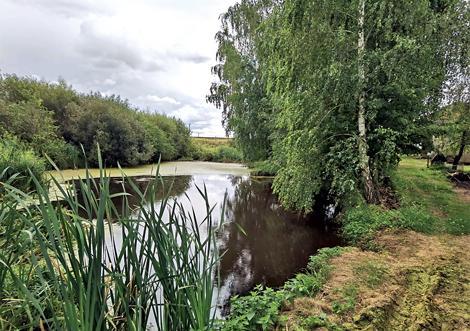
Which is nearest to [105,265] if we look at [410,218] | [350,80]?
[350,80]

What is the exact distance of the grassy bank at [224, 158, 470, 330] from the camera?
277cm

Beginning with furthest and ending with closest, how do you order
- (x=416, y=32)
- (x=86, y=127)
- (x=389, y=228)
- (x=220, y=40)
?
1. (x=86, y=127)
2. (x=220, y=40)
3. (x=416, y=32)
4. (x=389, y=228)

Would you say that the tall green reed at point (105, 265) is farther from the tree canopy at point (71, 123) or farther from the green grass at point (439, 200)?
the tree canopy at point (71, 123)

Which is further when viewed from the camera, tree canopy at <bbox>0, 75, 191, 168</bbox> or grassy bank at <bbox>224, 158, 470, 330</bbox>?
tree canopy at <bbox>0, 75, 191, 168</bbox>

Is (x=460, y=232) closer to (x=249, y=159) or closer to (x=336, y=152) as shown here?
(x=336, y=152)

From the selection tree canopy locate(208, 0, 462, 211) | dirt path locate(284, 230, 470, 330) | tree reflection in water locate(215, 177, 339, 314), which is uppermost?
tree canopy locate(208, 0, 462, 211)

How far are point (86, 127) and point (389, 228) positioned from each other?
53.4 feet

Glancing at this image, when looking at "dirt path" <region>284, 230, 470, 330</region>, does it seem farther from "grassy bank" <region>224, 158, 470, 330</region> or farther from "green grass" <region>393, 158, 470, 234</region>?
"green grass" <region>393, 158, 470, 234</region>

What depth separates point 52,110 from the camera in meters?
16.7

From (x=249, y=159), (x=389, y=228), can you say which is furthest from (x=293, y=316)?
(x=249, y=159)

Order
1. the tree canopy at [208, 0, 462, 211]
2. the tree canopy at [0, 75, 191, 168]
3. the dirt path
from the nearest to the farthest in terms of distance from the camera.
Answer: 1. the dirt path
2. the tree canopy at [208, 0, 462, 211]
3. the tree canopy at [0, 75, 191, 168]

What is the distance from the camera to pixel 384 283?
353 centimetres

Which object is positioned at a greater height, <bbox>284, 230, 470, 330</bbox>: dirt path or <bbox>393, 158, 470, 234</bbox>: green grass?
<bbox>393, 158, 470, 234</bbox>: green grass

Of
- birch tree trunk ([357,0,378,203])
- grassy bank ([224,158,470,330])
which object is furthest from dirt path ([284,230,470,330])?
birch tree trunk ([357,0,378,203])
